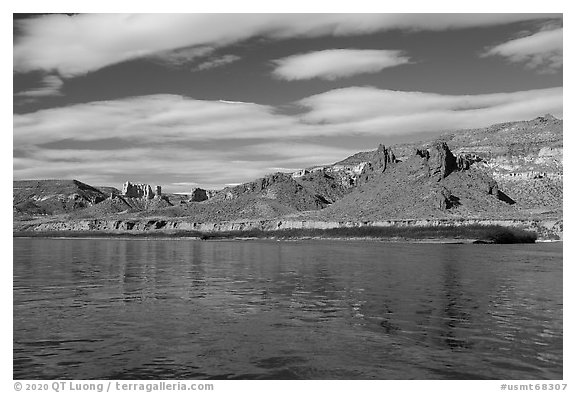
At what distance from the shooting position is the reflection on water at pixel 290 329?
59.9 ft

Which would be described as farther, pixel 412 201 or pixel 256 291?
pixel 412 201

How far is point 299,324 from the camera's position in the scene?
25641 mm

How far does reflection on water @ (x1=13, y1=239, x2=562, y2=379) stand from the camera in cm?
1827

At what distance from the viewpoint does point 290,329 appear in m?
24.5

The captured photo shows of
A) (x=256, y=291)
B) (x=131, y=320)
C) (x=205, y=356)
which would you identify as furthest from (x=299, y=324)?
(x=256, y=291)

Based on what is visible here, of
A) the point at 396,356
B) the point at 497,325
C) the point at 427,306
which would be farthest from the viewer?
the point at 427,306

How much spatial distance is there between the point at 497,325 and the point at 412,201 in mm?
169636

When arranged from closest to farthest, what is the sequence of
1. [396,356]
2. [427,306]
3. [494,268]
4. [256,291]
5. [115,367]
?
[115,367] → [396,356] → [427,306] → [256,291] → [494,268]

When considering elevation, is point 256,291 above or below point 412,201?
below

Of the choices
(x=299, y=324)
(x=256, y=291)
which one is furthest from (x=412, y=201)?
(x=299, y=324)

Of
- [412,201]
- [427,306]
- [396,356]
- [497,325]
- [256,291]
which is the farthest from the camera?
[412,201]
